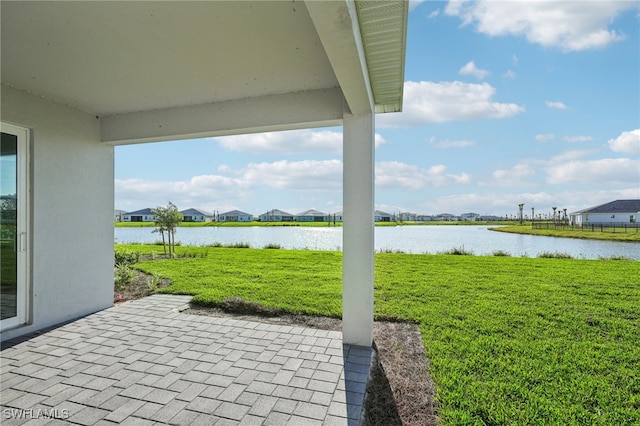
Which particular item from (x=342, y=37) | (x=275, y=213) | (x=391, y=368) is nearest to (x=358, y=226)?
(x=391, y=368)

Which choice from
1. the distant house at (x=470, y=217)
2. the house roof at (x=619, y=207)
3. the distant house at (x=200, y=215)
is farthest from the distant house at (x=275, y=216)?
the house roof at (x=619, y=207)

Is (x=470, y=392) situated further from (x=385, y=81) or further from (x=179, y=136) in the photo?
(x=179, y=136)

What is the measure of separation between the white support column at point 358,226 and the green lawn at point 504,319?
31.4 inches

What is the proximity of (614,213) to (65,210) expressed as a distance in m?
50.8

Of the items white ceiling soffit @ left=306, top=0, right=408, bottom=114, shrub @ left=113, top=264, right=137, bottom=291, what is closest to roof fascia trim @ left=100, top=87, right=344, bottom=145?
white ceiling soffit @ left=306, top=0, right=408, bottom=114

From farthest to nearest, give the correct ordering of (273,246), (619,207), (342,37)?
(619,207), (273,246), (342,37)

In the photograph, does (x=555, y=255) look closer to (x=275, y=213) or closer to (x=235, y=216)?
(x=275, y=213)

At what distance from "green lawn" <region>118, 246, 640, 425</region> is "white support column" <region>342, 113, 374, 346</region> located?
80cm

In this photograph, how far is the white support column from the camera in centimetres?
343

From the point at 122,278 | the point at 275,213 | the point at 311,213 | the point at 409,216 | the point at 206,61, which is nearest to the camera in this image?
the point at 206,61

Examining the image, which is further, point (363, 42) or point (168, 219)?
point (168, 219)

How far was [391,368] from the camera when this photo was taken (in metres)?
2.99

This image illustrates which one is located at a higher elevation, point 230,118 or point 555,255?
point 230,118

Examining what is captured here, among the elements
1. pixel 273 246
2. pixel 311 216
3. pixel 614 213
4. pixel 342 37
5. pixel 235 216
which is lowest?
pixel 273 246
